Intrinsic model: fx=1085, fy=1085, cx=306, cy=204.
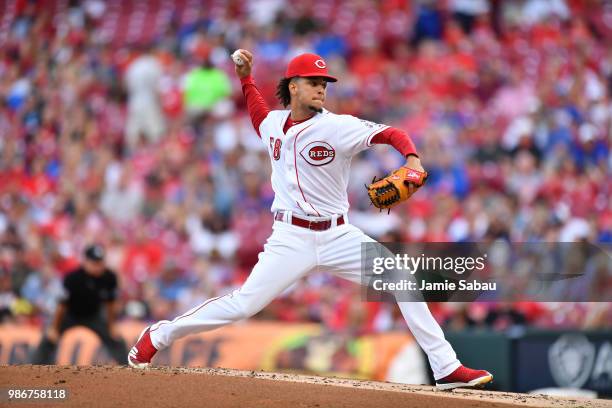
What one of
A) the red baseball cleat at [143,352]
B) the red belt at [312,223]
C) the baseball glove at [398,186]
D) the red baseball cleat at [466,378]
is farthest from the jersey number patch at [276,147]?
the red baseball cleat at [466,378]

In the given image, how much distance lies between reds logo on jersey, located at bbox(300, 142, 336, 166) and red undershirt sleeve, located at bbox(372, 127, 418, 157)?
0.26 meters

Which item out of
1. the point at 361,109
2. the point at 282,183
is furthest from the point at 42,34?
the point at 282,183

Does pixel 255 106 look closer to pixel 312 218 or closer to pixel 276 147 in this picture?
pixel 276 147

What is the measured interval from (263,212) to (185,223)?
3.25 feet

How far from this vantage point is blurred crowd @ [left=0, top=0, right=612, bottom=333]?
37.3ft

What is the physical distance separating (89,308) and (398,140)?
4.79 metres

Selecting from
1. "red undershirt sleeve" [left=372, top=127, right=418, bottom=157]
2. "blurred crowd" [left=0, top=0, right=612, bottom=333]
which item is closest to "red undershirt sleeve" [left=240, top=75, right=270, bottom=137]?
"red undershirt sleeve" [left=372, top=127, right=418, bottom=157]

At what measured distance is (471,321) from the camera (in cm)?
1006

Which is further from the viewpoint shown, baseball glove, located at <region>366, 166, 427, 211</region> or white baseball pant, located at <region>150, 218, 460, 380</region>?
white baseball pant, located at <region>150, 218, 460, 380</region>

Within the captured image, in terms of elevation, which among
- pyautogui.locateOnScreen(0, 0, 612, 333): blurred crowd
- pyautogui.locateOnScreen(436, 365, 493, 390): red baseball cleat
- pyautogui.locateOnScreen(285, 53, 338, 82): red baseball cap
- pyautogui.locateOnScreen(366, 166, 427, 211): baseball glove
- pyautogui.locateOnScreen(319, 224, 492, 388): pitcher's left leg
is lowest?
pyautogui.locateOnScreen(436, 365, 493, 390): red baseball cleat

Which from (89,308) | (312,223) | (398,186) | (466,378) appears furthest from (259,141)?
(398,186)

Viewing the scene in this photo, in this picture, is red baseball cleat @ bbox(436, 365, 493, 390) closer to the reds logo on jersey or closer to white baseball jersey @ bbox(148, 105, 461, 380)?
white baseball jersey @ bbox(148, 105, 461, 380)

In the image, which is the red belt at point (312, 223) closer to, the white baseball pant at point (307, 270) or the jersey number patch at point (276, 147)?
the white baseball pant at point (307, 270)

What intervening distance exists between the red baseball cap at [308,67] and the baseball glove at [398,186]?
2.62 ft
